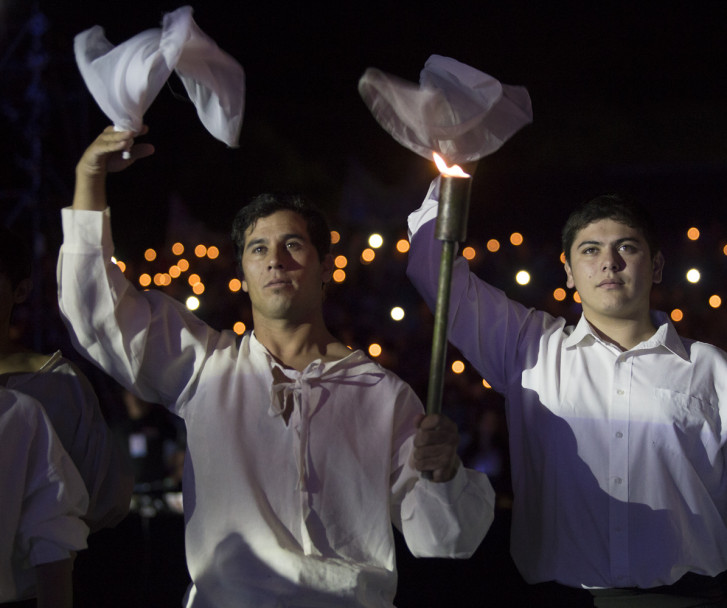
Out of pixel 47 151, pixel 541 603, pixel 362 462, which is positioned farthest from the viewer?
pixel 47 151

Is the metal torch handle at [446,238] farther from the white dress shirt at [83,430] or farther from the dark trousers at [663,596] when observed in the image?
the white dress shirt at [83,430]

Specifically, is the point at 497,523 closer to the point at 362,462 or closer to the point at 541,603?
the point at 541,603

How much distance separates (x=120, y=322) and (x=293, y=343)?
517mm

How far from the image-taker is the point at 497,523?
3.25 m

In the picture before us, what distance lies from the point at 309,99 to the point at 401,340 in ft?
4.41

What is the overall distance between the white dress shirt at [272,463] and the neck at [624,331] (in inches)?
29.3

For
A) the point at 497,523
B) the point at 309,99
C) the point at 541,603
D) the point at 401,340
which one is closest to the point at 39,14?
the point at 309,99

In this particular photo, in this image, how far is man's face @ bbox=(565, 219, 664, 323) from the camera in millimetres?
2580

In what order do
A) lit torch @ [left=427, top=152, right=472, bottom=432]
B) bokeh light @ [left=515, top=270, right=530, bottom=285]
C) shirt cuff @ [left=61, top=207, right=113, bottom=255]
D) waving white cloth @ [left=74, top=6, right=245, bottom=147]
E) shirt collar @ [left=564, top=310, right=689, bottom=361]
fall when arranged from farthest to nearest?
bokeh light @ [left=515, top=270, right=530, bottom=285]
shirt collar @ [left=564, top=310, right=689, bottom=361]
shirt cuff @ [left=61, top=207, right=113, bottom=255]
waving white cloth @ [left=74, top=6, right=245, bottom=147]
lit torch @ [left=427, top=152, right=472, bottom=432]

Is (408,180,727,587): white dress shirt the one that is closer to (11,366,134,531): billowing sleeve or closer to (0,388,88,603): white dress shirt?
(11,366,134,531): billowing sleeve

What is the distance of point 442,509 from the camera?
2.15m

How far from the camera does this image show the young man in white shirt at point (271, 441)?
2150 millimetres

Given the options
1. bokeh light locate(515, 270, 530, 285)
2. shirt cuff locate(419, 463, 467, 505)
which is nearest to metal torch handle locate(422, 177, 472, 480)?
shirt cuff locate(419, 463, 467, 505)

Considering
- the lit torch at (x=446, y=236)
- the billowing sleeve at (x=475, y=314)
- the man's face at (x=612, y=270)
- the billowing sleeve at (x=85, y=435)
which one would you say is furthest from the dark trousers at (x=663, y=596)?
the billowing sleeve at (x=85, y=435)
